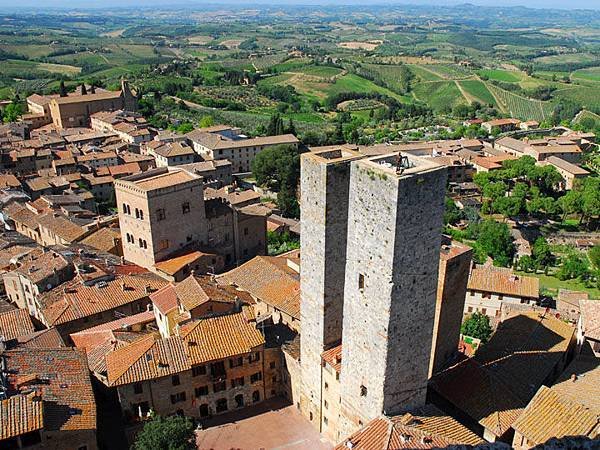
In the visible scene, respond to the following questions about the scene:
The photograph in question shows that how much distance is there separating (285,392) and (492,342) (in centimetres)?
1345

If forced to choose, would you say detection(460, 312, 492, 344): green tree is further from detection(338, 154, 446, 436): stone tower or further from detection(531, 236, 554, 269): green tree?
detection(531, 236, 554, 269): green tree

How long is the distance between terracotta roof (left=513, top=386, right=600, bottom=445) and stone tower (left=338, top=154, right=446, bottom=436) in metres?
5.04

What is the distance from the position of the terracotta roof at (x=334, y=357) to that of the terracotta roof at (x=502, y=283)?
20200 millimetres

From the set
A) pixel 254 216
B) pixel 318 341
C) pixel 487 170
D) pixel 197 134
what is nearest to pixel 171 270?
pixel 254 216

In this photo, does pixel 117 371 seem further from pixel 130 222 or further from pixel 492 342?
pixel 492 342

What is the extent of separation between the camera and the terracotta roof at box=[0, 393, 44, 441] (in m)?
22.7

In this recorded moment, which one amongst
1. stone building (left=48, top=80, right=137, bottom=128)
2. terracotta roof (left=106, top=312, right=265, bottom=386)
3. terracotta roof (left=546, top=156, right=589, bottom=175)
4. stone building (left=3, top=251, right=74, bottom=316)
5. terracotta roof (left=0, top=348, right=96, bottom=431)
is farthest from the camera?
stone building (left=48, top=80, right=137, bottom=128)

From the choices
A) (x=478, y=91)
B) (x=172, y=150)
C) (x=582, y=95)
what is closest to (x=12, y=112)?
(x=172, y=150)

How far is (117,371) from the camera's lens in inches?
1101

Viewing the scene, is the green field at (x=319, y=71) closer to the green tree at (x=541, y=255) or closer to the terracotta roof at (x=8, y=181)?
the green tree at (x=541, y=255)

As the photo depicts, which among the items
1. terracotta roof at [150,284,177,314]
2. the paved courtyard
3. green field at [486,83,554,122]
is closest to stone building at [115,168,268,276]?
terracotta roof at [150,284,177,314]

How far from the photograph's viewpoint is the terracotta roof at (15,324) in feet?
107

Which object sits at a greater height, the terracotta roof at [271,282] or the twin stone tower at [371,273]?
the twin stone tower at [371,273]

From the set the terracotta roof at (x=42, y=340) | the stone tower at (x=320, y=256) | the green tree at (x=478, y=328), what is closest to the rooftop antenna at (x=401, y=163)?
the stone tower at (x=320, y=256)
